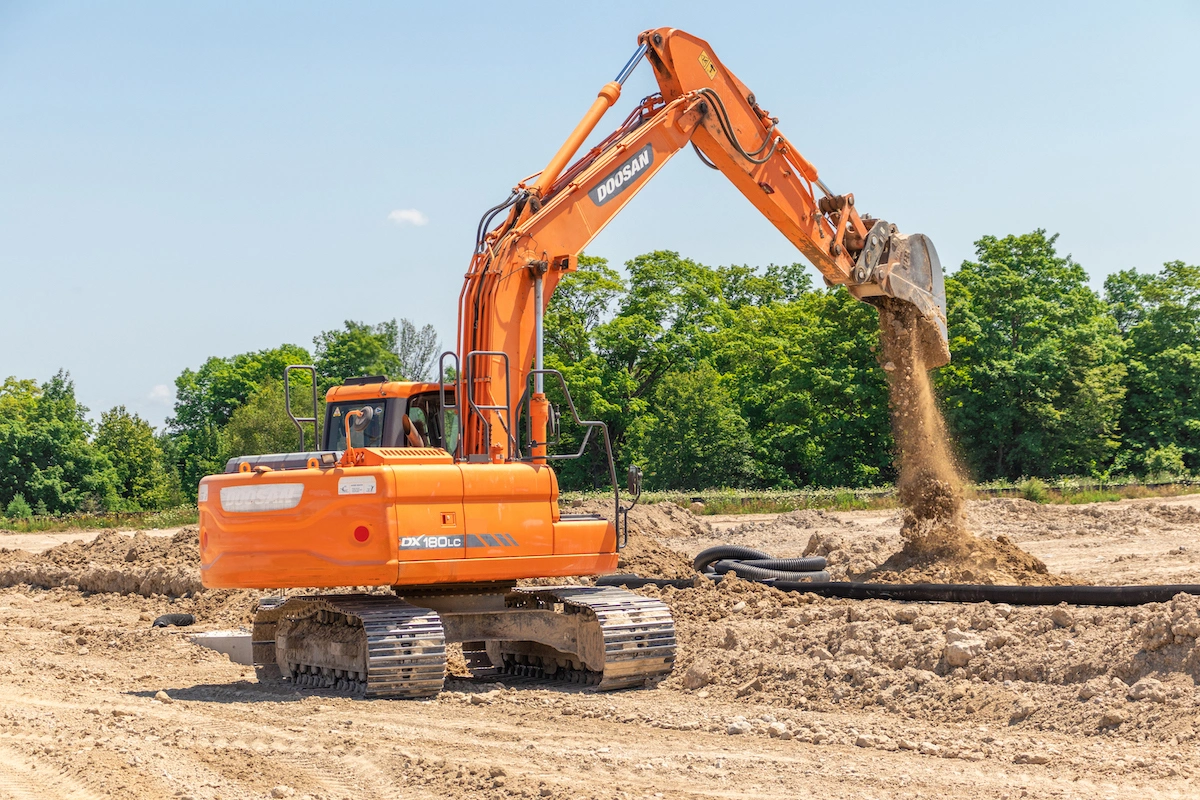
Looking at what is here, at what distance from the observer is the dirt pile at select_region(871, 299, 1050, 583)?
14.2 m

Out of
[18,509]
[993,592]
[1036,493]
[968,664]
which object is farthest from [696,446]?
[968,664]

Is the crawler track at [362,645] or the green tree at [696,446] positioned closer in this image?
the crawler track at [362,645]

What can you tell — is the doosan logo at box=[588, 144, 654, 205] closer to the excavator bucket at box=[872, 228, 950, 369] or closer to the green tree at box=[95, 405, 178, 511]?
the excavator bucket at box=[872, 228, 950, 369]

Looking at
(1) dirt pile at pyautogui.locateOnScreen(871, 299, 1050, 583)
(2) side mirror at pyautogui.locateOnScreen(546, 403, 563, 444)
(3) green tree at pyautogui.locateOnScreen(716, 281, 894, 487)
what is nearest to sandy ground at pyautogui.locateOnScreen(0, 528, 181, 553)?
(1) dirt pile at pyautogui.locateOnScreen(871, 299, 1050, 583)

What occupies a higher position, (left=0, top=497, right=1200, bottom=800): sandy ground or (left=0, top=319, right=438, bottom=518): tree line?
(left=0, top=319, right=438, bottom=518): tree line

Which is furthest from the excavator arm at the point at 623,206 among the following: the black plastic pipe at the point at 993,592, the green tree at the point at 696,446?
the green tree at the point at 696,446

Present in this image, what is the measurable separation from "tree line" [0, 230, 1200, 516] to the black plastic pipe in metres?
25.2

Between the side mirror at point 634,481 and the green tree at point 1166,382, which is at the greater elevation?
the green tree at point 1166,382

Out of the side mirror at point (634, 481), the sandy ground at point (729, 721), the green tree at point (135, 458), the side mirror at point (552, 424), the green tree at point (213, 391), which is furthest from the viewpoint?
the green tree at point (213, 391)

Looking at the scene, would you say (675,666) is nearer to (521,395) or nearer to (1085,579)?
(521,395)

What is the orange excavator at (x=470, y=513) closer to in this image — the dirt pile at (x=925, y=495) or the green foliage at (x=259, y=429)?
the dirt pile at (x=925, y=495)

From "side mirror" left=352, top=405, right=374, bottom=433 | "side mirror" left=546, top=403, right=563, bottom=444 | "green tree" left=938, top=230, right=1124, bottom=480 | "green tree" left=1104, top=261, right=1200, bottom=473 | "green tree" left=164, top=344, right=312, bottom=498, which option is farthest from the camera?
"green tree" left=164, top=344, right=312, bottom=498

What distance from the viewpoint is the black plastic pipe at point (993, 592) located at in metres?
9.71

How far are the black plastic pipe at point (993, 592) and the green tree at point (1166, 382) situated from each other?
33946mm
